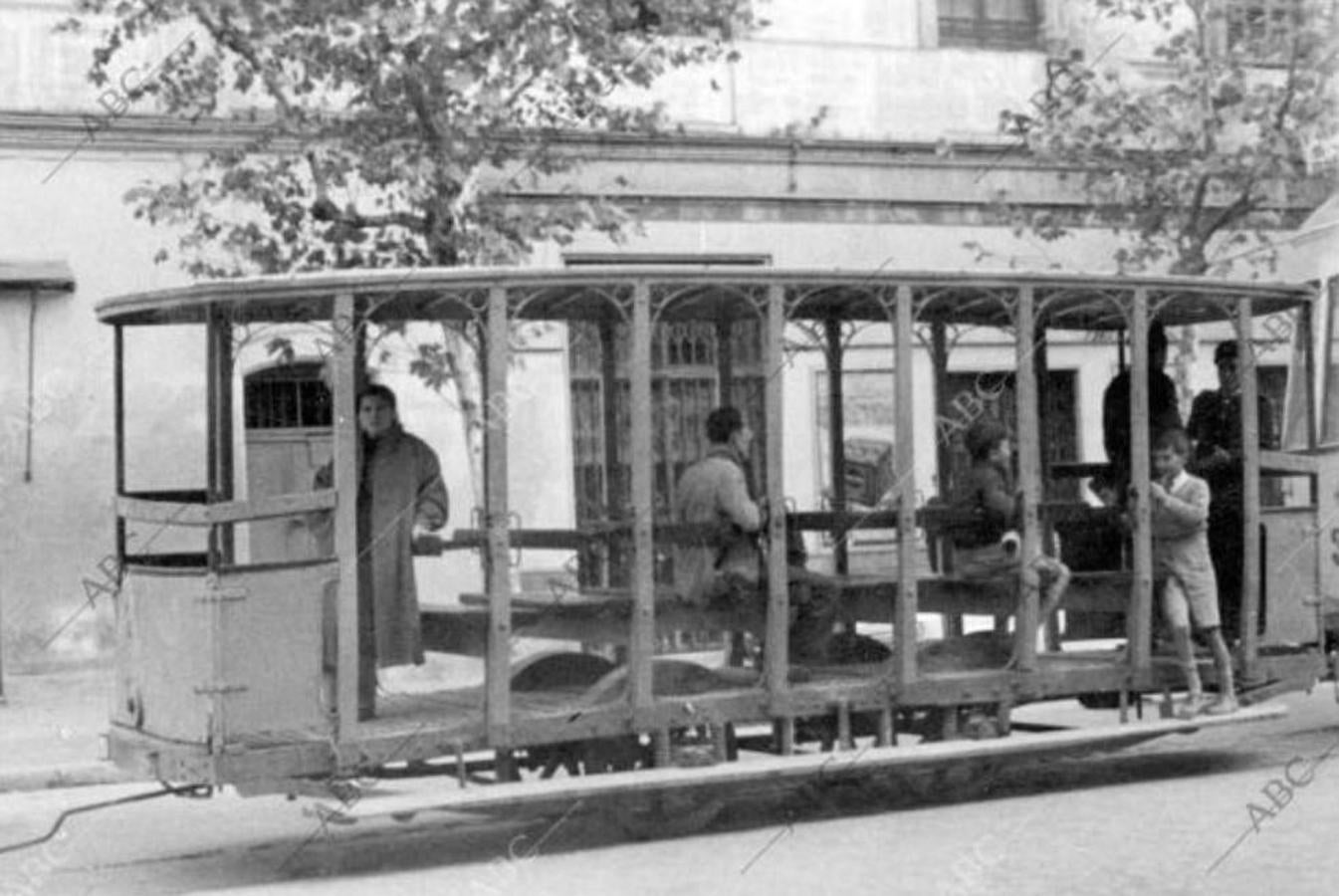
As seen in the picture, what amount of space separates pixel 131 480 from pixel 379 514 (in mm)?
8273

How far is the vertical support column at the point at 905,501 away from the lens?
1152 cm

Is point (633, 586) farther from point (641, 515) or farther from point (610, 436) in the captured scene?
point (610, 436)

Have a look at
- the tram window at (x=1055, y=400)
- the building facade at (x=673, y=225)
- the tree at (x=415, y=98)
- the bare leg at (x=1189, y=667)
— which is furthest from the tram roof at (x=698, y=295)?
the tram window at (x=1055, y=400)

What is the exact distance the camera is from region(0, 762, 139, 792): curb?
14164 millimetres

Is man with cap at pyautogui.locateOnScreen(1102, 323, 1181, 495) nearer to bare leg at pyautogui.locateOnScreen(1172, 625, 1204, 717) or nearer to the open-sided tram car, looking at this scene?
the open-sided tram car

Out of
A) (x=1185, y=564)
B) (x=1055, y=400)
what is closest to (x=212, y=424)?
(x=1185, y=564)

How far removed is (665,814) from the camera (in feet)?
37.2

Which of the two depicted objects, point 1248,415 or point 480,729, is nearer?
point 480,729

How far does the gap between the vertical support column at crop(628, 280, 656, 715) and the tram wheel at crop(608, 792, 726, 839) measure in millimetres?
555

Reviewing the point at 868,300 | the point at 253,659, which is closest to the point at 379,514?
the point at 253,659

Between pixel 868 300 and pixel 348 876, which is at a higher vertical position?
pixel 868 300

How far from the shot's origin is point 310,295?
405 inches

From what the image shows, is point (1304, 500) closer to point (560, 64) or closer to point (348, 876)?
point (560, 64)

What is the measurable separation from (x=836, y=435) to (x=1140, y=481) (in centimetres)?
196
